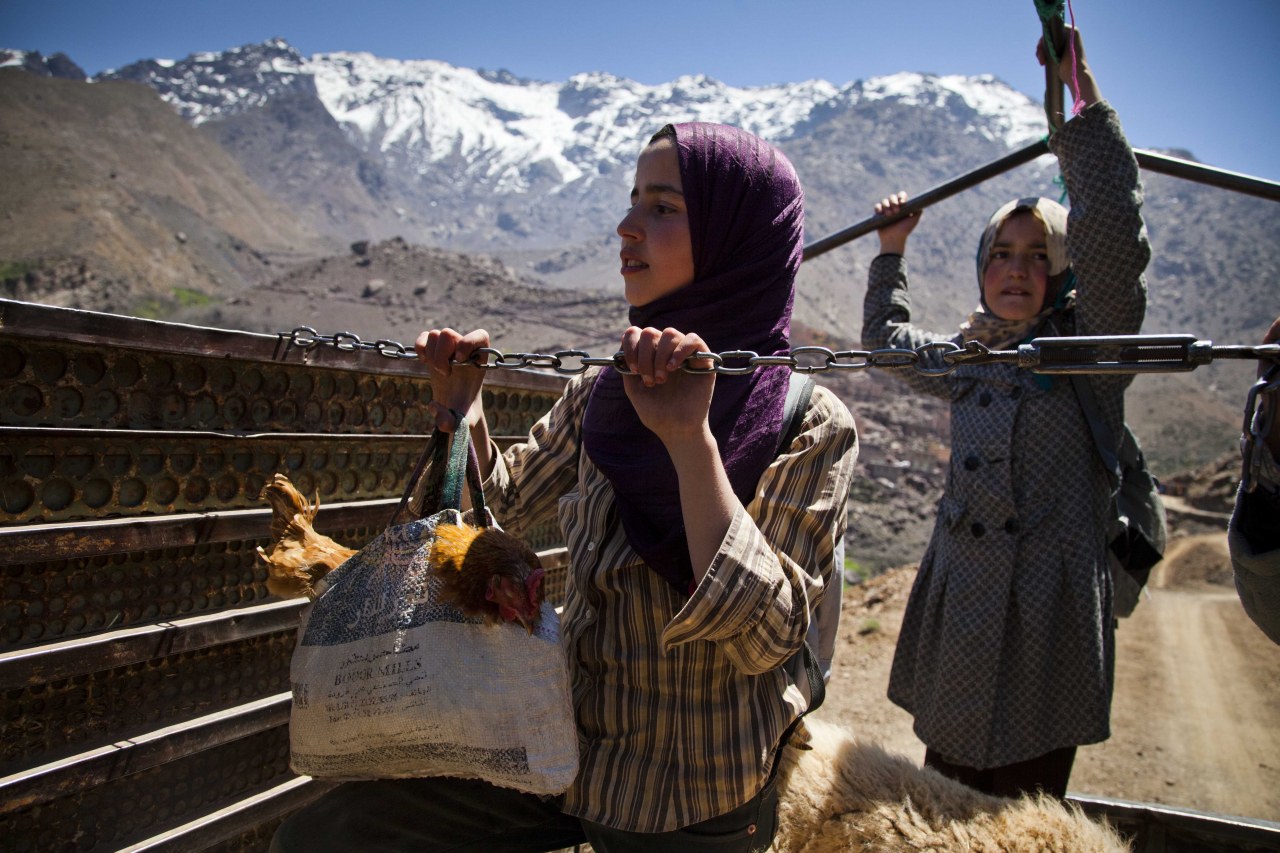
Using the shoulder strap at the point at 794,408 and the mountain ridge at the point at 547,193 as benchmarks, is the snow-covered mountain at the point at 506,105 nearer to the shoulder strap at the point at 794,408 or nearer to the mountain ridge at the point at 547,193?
the mountain ridge at the point at 547,193

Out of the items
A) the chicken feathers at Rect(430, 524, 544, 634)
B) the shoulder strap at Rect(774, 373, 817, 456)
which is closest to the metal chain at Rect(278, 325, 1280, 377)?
the shoulder strap at Rect(774, 373, 817, 456)

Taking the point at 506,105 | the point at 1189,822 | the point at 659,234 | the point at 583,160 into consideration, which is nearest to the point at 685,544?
the point at 659,234

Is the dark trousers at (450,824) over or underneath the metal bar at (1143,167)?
underneath

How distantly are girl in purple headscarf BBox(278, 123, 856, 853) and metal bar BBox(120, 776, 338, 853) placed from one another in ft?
2.69

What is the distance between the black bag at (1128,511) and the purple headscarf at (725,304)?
4.17 feet

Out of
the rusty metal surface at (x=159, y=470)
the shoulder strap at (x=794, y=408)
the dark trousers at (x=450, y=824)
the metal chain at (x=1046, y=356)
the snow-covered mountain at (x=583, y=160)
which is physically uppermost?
the snow-covered mountain at (x=583, y=160)

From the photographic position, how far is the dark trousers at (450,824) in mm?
1467

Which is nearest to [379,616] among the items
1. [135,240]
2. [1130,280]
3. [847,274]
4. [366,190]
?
[1130,280]

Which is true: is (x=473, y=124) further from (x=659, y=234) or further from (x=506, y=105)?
(x=659, y=234)

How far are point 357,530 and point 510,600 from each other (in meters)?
1.44

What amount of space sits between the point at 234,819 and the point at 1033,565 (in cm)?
221

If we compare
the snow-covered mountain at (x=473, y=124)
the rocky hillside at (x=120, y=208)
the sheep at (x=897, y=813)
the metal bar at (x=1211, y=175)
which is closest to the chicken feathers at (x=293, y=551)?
the sheep at (x=897, y=813)

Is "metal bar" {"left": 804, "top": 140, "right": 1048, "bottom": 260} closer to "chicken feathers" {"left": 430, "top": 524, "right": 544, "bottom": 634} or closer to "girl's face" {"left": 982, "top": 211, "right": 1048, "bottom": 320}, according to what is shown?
"girl's face" {"left": 982, "top": 211, "right": 1048, "bottom": 320}

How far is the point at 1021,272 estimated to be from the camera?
2.62 meters
